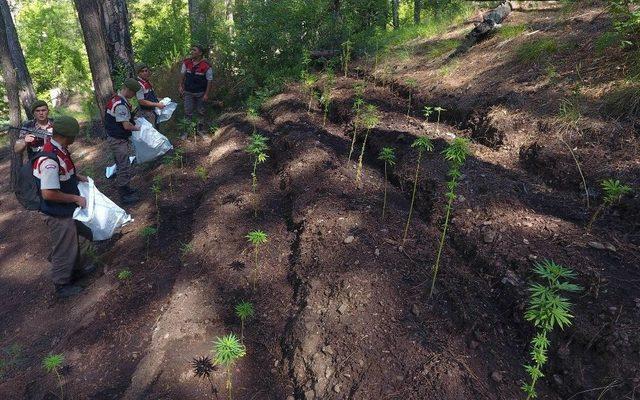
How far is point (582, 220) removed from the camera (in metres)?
3.71

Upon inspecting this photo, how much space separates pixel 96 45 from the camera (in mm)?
7766

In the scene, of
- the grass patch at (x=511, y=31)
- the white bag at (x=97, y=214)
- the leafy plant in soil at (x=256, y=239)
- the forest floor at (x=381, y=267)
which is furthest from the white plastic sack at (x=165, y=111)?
the grass patch at (x=511, y=31)

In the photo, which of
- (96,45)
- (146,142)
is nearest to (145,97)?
(146,142)

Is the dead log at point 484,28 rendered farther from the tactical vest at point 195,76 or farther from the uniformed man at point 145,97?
the uniformed man at point 145,97

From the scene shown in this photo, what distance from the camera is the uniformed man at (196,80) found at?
8.41m

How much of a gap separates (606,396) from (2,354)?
19.3 ft

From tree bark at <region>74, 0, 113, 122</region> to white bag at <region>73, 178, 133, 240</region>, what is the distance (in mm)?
3976

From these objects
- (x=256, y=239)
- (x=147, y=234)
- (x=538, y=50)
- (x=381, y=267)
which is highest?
(x=538, y=50)

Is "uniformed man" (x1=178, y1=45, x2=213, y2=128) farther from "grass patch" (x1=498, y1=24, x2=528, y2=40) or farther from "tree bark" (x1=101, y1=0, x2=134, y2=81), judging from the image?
"grass patch" (x1=498, y1=24, x2=528, y2=40)

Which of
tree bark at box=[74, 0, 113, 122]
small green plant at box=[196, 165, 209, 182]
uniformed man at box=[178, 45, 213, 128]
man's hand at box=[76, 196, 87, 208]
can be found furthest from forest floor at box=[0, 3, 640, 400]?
tree bark at box=[74, 0, 113, 122]

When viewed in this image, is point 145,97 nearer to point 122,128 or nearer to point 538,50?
point 122,128

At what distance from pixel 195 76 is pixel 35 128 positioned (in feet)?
12.1

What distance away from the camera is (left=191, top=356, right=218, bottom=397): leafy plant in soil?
3156 millimetres

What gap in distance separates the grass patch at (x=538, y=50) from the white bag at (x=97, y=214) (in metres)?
6.80
